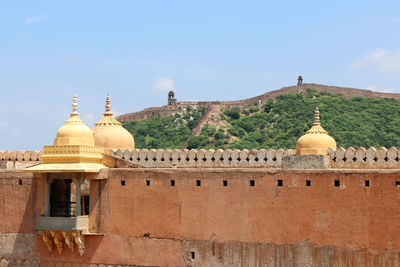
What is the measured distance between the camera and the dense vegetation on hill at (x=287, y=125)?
4578 centimetres

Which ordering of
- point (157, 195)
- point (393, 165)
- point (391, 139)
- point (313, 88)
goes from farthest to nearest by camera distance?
point (313, 88) → point (391, 139) → point (157, 195) → point (393, 165)

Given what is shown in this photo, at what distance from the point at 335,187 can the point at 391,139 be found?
101 feet

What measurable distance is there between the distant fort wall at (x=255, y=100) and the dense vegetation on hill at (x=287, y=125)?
51cm

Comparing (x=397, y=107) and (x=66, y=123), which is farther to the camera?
(x=397, y=107)

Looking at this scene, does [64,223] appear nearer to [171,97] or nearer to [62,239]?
[62,239]

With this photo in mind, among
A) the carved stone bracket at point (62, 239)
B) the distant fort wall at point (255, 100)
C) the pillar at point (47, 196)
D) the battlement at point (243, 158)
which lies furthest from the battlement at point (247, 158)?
the distant fort wall at point (255, 100)

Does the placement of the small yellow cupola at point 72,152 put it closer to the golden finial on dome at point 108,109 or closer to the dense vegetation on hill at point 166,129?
the golden finial on dome at point 108,109

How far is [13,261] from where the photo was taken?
61.9 feet

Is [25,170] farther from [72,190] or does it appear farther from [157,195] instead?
[157,195]

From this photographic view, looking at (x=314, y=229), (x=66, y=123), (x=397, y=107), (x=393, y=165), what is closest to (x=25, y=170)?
(x=66, y=123)

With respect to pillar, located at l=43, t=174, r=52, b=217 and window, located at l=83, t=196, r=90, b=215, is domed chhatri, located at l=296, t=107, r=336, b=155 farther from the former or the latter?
pillar, located at l=43, t=174, r=52, b=217

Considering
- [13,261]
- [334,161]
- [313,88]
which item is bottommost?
[13,261]

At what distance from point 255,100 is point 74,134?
39.4m

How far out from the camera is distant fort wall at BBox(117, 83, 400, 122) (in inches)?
2087
